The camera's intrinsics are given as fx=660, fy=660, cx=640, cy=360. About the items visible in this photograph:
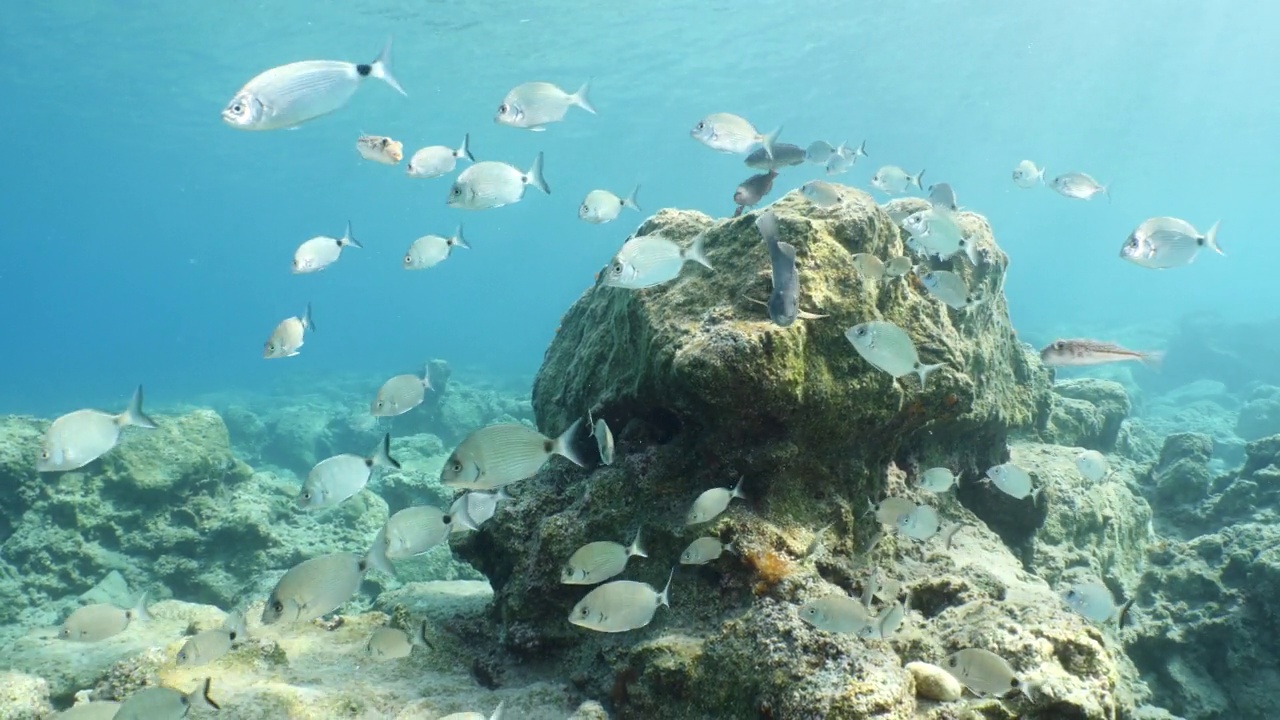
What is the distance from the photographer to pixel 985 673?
2875mm

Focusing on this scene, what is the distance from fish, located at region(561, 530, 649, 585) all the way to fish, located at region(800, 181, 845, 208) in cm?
268

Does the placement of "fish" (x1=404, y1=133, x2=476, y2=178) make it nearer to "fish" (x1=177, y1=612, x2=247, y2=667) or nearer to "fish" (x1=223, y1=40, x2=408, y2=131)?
"fish" (x1=223, y1=40, x2=408, y2=131)

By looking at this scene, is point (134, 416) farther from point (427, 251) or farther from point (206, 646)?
point (427, 251)

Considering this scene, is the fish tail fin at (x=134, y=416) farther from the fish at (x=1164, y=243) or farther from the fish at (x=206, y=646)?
the fish at (x=1164, y=243)

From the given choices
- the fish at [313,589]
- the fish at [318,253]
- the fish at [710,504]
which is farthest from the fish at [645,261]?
the fish at [318,253]

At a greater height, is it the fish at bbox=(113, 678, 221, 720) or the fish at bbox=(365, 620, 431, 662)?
the fish at bbox=(113, 678, 221, 720)

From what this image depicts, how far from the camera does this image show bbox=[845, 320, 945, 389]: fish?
335 centimetres

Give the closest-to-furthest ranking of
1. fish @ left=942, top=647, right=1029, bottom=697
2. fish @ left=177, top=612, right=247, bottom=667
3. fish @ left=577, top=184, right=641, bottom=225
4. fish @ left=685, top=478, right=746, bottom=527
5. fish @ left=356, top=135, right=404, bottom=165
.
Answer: fish @ left=942, top=647, right=1029, bottom=697, fish @ left=685, top=478, right=746, bottom=527, fish @ left=177, top=612, right=247, bottom=667, fish @ left=577, top=184, right=641, bottom=225, fish @ left=356, top=135, right=404, bottom=165

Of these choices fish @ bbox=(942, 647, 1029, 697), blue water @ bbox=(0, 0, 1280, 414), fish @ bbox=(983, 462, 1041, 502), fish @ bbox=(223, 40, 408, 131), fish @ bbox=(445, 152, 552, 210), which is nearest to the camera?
fish @ bbox=(942, 647, 1029, 697)

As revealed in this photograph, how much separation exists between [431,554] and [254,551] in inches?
96.2

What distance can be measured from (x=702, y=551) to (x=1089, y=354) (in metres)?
3.27

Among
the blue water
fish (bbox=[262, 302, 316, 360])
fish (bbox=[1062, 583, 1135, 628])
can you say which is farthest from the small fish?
the blue water

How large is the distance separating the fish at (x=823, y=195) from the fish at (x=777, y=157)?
95 cm

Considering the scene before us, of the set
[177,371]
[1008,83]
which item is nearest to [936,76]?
[1008,83]
